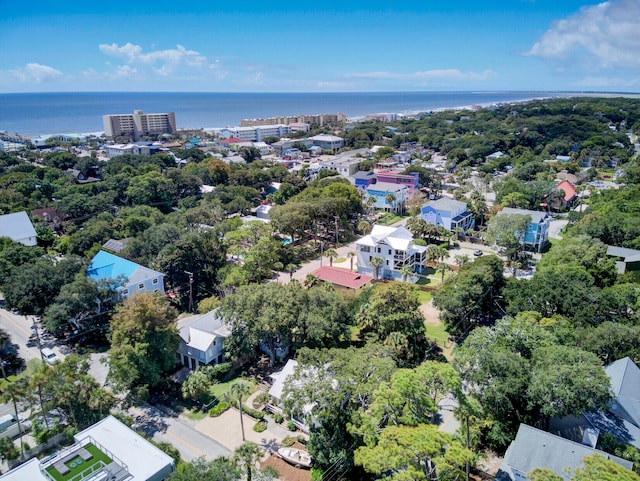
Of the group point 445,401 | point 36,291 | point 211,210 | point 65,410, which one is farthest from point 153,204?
point 445,401

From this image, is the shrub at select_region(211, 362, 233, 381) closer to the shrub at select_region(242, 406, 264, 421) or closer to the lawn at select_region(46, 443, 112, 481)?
the shrub at select_region(242, 406, 264, 421)

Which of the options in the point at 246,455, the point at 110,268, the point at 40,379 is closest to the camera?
the point at 246,455

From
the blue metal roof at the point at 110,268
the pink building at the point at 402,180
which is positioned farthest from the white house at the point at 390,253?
the pink building at the point at 402,180

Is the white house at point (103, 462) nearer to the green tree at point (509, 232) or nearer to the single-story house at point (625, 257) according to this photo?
the green tree at point (509, 232)

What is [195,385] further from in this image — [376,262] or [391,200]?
[391,200]

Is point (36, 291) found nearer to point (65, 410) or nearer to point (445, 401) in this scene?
point (65, 410)

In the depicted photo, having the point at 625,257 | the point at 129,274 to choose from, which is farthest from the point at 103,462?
the point at 625,257

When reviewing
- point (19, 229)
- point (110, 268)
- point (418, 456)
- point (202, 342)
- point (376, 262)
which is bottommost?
point (202, 342)
